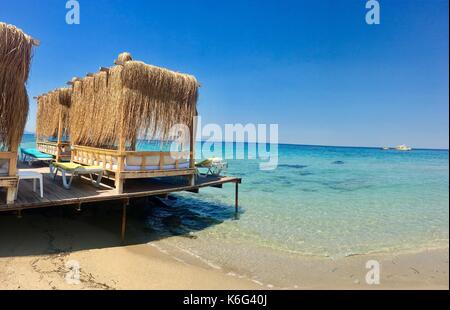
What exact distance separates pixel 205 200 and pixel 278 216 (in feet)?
12.2

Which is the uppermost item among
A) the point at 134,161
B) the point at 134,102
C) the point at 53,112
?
the point at 53,112

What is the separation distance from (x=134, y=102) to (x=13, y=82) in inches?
96.0

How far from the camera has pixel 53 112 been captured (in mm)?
12461

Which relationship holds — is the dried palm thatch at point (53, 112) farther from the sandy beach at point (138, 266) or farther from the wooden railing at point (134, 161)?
the sandy beach at point (138, 266)

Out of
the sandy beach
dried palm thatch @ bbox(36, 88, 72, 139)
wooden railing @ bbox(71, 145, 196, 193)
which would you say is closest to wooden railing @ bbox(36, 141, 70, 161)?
dried palm thatch @ bbox(36, 88, 72, 139)

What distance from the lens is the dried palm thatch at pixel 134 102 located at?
272 inches

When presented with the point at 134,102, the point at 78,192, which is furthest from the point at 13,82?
the point at 78,192

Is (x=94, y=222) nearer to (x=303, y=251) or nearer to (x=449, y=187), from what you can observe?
(x=303, y=251)

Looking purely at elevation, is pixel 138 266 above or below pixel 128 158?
below

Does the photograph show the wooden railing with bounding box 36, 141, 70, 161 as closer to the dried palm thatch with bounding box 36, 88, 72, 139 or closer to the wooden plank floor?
the dried palm thatch with bounding box 36, 88, 72, 139

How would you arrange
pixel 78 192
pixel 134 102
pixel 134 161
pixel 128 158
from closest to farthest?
pixel 78 192, pixel 134 102, pixel 128 158, pixel 134 161

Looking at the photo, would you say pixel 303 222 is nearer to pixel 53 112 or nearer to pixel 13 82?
pixel 13 82

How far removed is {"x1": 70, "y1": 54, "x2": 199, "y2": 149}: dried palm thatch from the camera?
272 inches
